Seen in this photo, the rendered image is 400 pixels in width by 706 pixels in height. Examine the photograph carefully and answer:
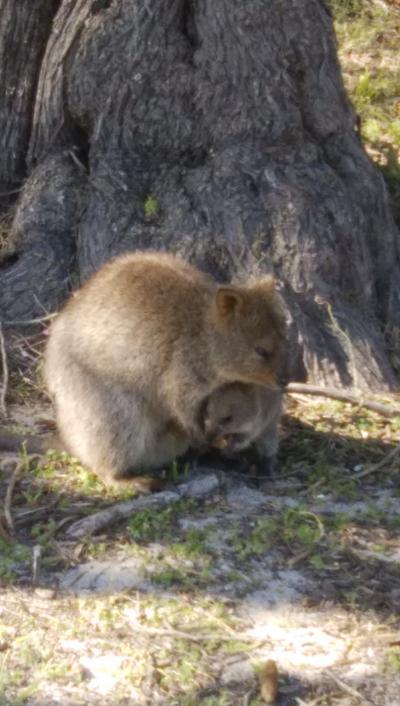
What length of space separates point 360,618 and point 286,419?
1.99 m

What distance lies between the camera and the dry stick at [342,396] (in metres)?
6.86

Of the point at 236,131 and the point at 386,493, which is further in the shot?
the point at 236,131

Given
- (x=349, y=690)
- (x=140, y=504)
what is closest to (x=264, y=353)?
A: (x=140, y=504)

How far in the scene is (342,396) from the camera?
6.96 meters

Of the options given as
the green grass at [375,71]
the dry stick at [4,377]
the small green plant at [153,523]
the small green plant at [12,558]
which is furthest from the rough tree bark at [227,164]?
the small green plant at [12,558]

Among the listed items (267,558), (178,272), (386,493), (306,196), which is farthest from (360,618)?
(306,196)

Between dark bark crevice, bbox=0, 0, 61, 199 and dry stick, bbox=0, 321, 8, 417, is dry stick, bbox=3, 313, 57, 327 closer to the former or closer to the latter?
dry stick, bbox=0, 321, 8, 417

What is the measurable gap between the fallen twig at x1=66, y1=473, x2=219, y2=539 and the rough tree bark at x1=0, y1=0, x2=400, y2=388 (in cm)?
119

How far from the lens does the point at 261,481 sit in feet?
21.0

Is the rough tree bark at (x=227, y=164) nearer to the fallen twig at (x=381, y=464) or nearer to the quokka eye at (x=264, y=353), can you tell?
the fallen twig at (x=381, y=464)

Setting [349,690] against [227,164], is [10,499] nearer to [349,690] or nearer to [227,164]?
[349,690]

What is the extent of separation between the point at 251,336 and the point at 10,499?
56.6 inches

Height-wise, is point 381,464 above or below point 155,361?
below

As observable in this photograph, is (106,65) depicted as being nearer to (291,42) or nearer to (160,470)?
(291,42)
